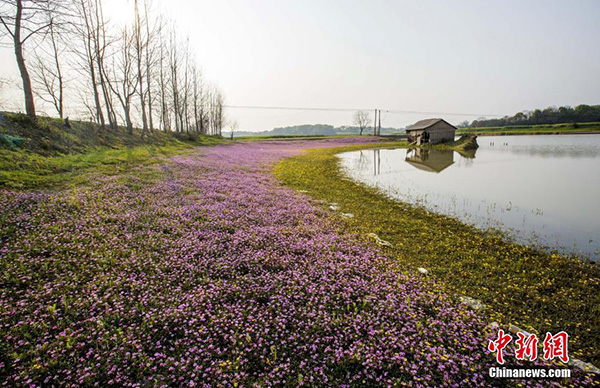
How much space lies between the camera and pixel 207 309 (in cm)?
516

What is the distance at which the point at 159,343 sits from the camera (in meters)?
4.26

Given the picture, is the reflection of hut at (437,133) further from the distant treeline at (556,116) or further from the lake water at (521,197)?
the distant treeline at (556,116)

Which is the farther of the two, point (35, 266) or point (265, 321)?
point (35, 266)

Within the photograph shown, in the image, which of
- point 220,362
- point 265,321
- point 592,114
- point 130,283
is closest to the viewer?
point 220,362

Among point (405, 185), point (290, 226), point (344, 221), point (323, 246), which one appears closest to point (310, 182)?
point (405, 185)

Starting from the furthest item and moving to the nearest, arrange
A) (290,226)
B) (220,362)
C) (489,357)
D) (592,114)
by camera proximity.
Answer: (592,114) → (290,226) → (489,357) → (220,362)

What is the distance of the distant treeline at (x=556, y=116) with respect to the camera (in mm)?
123875

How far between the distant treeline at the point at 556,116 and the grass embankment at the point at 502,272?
176 m

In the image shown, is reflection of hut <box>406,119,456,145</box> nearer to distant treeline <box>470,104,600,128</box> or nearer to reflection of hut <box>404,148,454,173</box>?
reflection of hut <box>404,148,454,173</box>

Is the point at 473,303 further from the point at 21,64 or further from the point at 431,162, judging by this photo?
the point at 431,162

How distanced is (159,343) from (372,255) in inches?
246

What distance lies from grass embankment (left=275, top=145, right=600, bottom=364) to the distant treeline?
176m

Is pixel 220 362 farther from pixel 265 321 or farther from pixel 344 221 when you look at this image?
pixel 344 221

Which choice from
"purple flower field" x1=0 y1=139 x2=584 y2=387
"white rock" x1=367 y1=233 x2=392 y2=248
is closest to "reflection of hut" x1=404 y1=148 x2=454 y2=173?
"white rock" x1=367 y1=233 x2=392 y2=248
